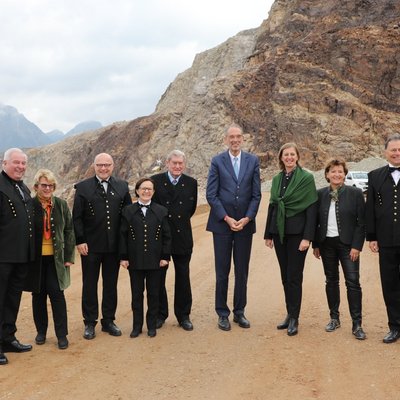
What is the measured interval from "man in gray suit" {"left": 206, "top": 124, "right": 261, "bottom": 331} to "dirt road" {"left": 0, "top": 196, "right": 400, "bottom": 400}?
45 centimetres

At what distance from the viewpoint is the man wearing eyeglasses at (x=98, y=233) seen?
6.29 metres

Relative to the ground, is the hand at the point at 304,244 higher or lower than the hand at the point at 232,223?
lower

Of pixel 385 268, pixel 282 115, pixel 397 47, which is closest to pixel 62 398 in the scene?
pixel 385 268

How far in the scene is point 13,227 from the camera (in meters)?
5.54

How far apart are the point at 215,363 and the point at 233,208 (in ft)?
6.84

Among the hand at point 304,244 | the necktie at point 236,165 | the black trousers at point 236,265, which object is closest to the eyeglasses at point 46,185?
the black trousers at point 236,265

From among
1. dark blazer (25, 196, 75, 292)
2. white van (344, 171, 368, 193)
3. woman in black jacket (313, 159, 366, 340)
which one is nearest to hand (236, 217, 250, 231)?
woman in black jacket (313, 159, 366, 340)

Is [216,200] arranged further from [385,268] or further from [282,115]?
[282,115]

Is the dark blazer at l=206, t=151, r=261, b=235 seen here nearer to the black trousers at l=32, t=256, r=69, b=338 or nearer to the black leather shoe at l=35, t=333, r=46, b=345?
the black trousers at l=32, t=256, r=69, b=338

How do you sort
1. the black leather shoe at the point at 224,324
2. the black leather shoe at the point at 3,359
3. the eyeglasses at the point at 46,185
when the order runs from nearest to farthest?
the black leather shoe at the point at 3,359
the eyeglasses at the point at 46,185
the black leather shoe at the point at 224,324

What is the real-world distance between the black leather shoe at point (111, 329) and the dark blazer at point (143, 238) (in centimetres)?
78

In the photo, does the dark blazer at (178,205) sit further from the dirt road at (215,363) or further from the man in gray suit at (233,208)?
the dirt road at (215,363)

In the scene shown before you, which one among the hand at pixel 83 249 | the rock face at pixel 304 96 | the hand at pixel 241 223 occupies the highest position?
the rock face at pixel 304 96

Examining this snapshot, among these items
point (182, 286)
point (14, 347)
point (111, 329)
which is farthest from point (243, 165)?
point (14, 347)
